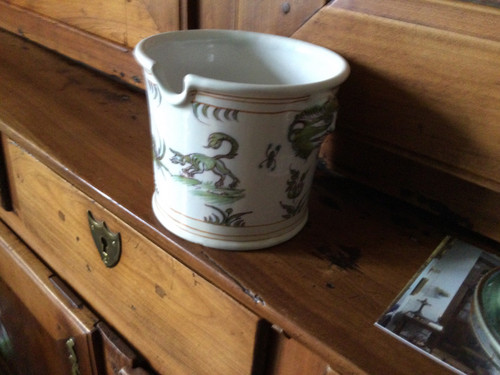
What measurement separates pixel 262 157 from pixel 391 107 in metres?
0.16

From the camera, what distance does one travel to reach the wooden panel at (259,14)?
449mm

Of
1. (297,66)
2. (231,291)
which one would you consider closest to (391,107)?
(297,66)

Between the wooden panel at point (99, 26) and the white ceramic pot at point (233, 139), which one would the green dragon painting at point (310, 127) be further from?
the wooden panel at point (99, 26)

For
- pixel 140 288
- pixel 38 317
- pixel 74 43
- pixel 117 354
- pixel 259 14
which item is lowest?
pixel 38 317

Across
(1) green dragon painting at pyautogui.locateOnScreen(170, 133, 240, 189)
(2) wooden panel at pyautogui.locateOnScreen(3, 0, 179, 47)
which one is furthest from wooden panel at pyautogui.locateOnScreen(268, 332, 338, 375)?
(2) wooden panel at pyautogui.locateOnScreen(3, 0, 179, 47)

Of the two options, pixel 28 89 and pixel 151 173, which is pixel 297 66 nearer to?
→ pixel 151 173

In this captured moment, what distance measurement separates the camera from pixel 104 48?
0.70m

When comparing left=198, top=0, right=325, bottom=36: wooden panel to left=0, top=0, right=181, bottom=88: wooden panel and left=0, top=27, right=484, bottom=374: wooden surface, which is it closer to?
left=0, top=0, right=181, bottom=88: wooden panel

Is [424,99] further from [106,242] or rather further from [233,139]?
[106,242]

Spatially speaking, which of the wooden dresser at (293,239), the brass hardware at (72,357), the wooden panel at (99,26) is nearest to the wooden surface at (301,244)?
the wooden dresser at (293,239)

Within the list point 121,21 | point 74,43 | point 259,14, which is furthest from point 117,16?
point 259,14

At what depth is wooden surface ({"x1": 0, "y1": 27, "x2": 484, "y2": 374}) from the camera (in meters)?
0.30

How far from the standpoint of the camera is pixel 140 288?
45cm

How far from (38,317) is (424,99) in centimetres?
62
